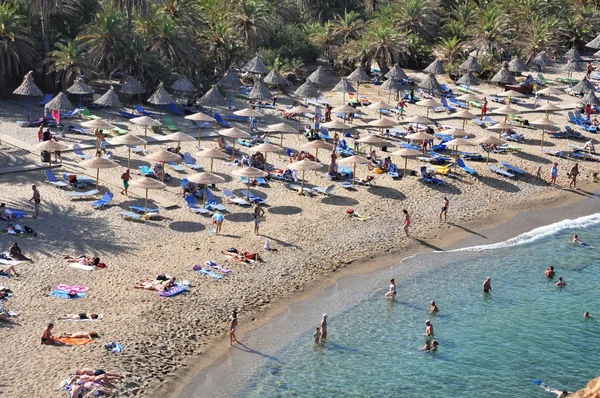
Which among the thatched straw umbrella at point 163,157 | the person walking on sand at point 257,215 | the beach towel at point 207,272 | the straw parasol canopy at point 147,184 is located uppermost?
the thatched straw umbrella at point 163,157

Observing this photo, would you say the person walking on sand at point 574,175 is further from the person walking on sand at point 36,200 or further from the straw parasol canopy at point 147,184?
the person walking on sand at point 36,200

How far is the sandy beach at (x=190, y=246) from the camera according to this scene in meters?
23.4

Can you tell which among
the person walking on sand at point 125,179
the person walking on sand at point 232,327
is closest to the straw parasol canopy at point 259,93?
the person walking on sand at point 125,179

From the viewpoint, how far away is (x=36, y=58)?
153 ft

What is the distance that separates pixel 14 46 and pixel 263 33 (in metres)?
15.8

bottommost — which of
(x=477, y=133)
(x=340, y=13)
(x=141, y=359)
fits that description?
(x=141, y=359)

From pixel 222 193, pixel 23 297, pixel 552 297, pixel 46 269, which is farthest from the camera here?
pixel 222 193

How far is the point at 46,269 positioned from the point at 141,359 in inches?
230

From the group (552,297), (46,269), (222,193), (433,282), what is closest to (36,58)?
(222,193)

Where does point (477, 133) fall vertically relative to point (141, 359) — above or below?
above

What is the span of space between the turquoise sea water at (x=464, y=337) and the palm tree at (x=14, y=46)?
79.1 ft

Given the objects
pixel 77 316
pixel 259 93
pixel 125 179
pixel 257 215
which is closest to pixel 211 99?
pixel 259 93

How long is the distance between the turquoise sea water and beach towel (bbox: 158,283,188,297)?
396 centimetres

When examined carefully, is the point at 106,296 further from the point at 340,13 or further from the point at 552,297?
the point at 340,13
